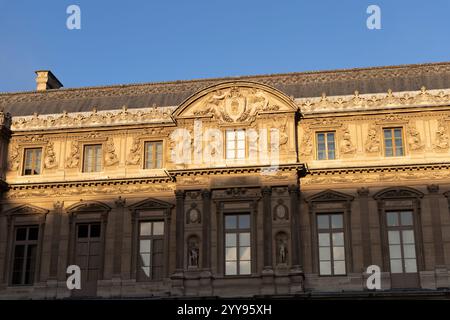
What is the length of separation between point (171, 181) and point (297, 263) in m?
7.30

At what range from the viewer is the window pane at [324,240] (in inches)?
1303

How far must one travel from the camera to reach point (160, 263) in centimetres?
3397

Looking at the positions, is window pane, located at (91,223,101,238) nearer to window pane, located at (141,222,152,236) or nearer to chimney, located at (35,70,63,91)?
window pane, located at (141,222,152,236)

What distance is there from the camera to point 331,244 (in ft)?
108

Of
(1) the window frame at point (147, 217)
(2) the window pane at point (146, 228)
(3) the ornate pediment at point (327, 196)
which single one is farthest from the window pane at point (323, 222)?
(2) the window pane at point (146, 228)

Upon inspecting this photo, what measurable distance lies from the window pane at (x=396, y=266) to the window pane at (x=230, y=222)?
7294 millimetres

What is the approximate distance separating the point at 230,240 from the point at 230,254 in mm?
662

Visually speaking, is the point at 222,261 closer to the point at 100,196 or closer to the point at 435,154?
the point at 100,196

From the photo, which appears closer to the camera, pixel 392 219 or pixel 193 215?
pixel 392 219

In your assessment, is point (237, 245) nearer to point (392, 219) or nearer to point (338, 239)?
point (338, 239)


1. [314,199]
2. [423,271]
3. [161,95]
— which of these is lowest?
[423,271]

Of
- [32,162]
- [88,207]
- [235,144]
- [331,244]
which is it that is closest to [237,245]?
[331,244]

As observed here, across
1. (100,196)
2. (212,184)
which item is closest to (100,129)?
(100,196)

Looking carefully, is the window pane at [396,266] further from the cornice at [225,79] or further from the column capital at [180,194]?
the cornice at [225,79]
